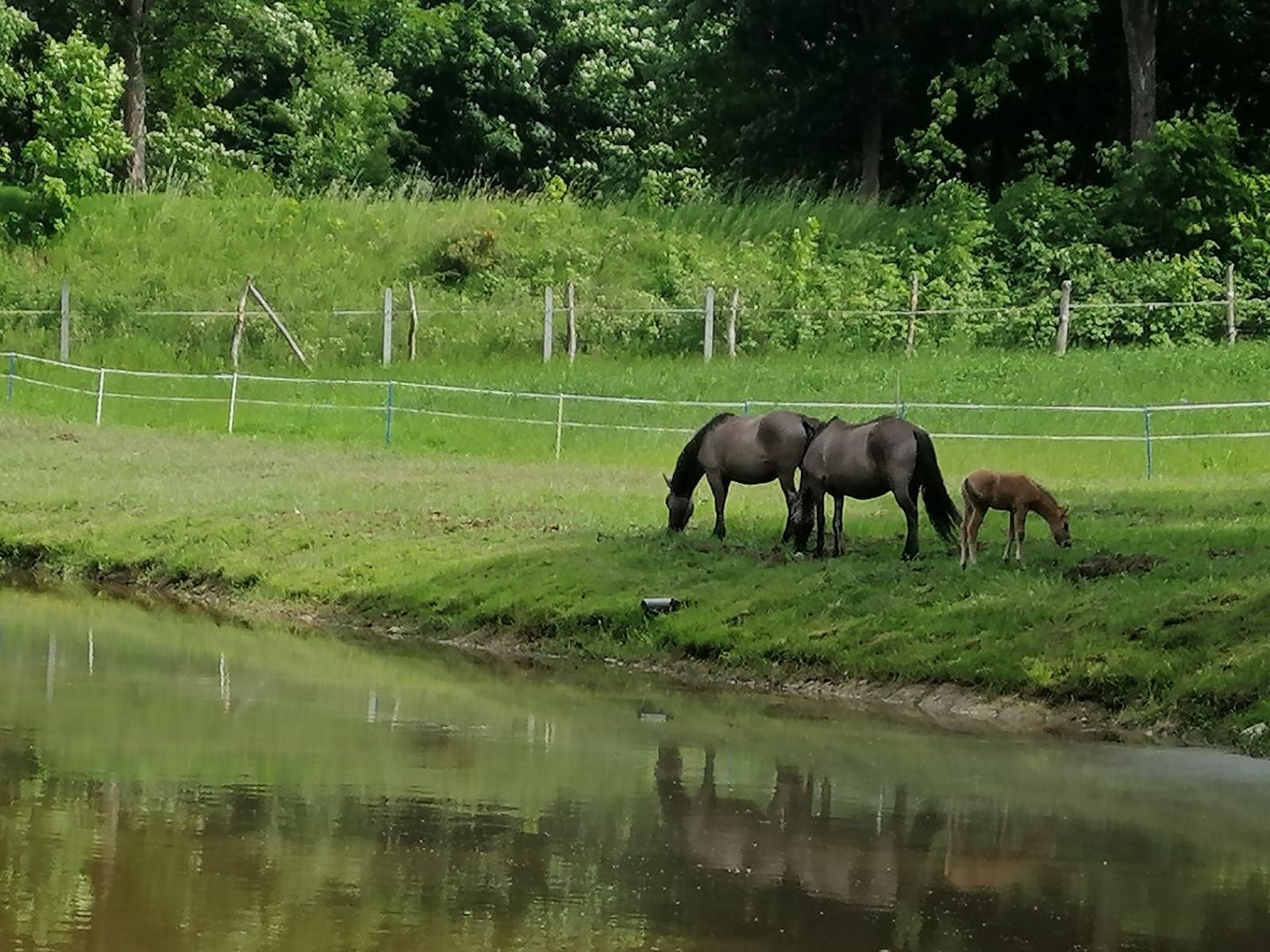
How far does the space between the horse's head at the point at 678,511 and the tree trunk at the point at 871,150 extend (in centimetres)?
3301

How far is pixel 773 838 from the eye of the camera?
11430 mm

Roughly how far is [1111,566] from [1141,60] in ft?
113

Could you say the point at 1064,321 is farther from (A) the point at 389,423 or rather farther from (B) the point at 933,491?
(B) the point at 933,491

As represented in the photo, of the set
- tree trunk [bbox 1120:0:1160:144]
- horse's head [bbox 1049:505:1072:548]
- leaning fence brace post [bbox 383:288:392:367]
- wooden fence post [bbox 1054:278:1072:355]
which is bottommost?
horse's head [bbox 1049:505:1072:548]

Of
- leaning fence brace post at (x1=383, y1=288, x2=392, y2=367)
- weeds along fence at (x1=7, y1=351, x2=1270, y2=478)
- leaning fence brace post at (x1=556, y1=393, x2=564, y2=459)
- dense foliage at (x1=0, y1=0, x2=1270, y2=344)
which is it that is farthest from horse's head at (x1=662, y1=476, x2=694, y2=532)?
dense foliage at (x1=0, y1=0, x2=1270, y2=344)

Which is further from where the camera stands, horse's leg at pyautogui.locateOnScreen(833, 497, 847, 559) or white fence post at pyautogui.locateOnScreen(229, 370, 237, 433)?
white fence post at pyautogui.locateOnScreen(229, 370, 237, 433)

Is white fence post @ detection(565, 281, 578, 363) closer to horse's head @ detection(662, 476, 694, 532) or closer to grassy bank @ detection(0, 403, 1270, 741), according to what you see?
grassy bank @ detection(0, 403, 1270, 741)

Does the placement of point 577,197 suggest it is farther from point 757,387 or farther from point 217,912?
point 217,912

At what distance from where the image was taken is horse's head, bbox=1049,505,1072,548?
19.6 meters

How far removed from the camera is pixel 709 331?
143 ft

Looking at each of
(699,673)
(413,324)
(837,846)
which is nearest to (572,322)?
(413,324)

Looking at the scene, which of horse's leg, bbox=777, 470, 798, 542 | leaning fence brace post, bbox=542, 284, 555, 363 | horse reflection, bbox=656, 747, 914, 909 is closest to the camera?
horse reflection, bbox=656, 747, 914, 909

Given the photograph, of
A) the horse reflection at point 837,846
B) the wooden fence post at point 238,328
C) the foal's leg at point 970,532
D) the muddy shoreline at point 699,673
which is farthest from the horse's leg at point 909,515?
the wooden fence post at point 238,328

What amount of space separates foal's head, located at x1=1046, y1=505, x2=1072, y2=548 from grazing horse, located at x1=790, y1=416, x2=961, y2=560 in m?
0.94
